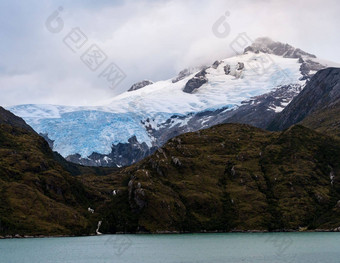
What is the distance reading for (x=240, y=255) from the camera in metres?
127

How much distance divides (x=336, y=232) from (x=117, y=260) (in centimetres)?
10866

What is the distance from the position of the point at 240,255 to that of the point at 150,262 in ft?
77.5

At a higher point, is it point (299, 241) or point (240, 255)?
point (240, 255)

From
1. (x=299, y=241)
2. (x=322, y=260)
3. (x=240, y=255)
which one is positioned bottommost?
(x=299, y=241)

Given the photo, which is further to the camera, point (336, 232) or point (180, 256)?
point (336, 232)

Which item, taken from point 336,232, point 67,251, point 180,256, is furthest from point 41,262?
point 336,232

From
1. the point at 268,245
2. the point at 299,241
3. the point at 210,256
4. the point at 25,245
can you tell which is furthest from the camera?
the point at 25,245

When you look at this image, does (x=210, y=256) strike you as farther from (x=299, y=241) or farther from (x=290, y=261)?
(x=299, y=241)

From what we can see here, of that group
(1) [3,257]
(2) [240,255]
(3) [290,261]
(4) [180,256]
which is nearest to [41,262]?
(1) [3,257]

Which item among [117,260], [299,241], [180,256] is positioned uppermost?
[117,260]

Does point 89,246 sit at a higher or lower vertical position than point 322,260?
higher

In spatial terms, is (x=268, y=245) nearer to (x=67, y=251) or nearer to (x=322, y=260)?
(x=322, y=260)

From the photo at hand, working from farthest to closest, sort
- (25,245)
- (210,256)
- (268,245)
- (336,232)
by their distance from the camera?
1. (336,232)
2. (25,245)
3. (268,245)
4. (210,256)

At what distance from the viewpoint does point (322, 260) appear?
361 feet
